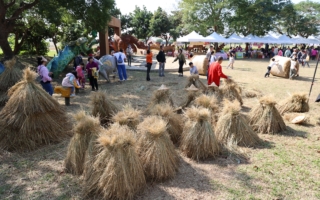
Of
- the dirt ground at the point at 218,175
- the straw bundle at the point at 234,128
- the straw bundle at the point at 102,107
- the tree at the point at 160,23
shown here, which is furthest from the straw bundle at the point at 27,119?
the tree at the point at 160,23

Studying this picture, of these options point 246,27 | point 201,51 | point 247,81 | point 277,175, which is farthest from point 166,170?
point 246,27

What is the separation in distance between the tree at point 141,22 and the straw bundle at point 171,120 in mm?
37543

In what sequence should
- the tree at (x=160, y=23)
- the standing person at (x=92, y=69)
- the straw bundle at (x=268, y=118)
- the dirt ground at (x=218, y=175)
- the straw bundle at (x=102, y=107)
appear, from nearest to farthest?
the dirt ground at (x=218, y=175) < the straw bundle at (x=102, y=107) < the straw bundle at (x=268, y=118) < the standing person at (x=92, y=69) < the tree at (x=160, y=23)

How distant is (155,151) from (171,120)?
49.8 inches

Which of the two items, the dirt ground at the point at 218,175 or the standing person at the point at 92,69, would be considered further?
the standing person at the point at 92,69

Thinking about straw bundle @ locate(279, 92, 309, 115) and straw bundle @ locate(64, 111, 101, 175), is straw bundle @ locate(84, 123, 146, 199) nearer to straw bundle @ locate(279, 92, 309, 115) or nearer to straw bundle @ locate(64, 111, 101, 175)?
straw bundle @ locate(64, 111, 101, 175)

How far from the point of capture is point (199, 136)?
13.3 ft

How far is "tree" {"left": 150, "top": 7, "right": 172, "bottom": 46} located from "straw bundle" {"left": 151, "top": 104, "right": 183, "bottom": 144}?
3684 cm

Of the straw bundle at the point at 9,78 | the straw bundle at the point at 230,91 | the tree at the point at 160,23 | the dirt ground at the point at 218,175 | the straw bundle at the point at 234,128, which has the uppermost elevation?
the tree at the point at 160,23

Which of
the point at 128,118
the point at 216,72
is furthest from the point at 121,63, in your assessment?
the point at 128,118

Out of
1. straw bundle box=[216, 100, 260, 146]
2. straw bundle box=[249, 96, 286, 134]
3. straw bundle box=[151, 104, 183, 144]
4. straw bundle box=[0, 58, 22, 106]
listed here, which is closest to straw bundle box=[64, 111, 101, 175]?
straw bundle box=[151, 104, 183, 144]

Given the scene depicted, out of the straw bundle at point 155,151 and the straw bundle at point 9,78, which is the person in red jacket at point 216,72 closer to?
the straw bundle at point 155,151

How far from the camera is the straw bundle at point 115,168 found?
9.38 ft

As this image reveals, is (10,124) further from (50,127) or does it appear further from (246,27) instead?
(246,27)
